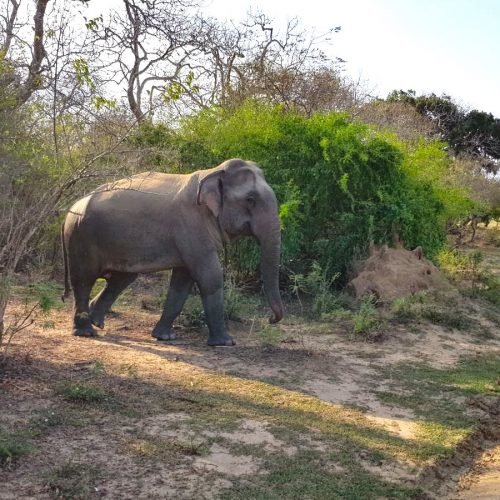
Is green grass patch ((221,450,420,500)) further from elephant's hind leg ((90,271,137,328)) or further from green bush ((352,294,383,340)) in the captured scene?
elephant's hind leg ((90,271,137,328))

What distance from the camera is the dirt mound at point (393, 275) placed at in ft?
32.8

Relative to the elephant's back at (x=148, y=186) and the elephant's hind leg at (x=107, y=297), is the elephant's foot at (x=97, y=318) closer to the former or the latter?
the elephant's hind leg at (x=107, y=297)

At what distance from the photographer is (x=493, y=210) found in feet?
93.8

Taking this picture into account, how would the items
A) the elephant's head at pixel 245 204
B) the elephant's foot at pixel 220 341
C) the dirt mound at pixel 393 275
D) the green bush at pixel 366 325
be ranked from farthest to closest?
1. the dirt mound at pixel 393 275
2. the green bush at pixel 366 325
3. the elephant's foot at pixel 220 341
4. the elephant's head at pixel 245 204

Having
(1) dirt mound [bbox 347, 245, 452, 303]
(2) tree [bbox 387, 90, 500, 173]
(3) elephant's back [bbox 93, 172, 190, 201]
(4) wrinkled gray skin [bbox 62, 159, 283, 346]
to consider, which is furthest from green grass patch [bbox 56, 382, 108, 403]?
(2) tree [bbox 387, 90, 500, 173]

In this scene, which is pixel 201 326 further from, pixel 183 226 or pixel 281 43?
pixel 281 43

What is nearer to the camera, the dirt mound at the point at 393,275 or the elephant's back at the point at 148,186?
the elephant's back at the point at 148,186

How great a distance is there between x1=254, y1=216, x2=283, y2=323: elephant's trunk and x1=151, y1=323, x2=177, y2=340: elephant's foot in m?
1.15

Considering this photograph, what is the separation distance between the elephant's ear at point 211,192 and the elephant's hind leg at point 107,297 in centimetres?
156

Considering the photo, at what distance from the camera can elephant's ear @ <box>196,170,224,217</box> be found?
713 cm

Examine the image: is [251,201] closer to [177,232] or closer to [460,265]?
[177,232]

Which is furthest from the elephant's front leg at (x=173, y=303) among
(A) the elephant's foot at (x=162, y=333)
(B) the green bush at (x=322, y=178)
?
(B) the green bush at (x=322, y=178)

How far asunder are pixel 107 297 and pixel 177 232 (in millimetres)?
1424

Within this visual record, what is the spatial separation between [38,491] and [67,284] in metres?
4.54
